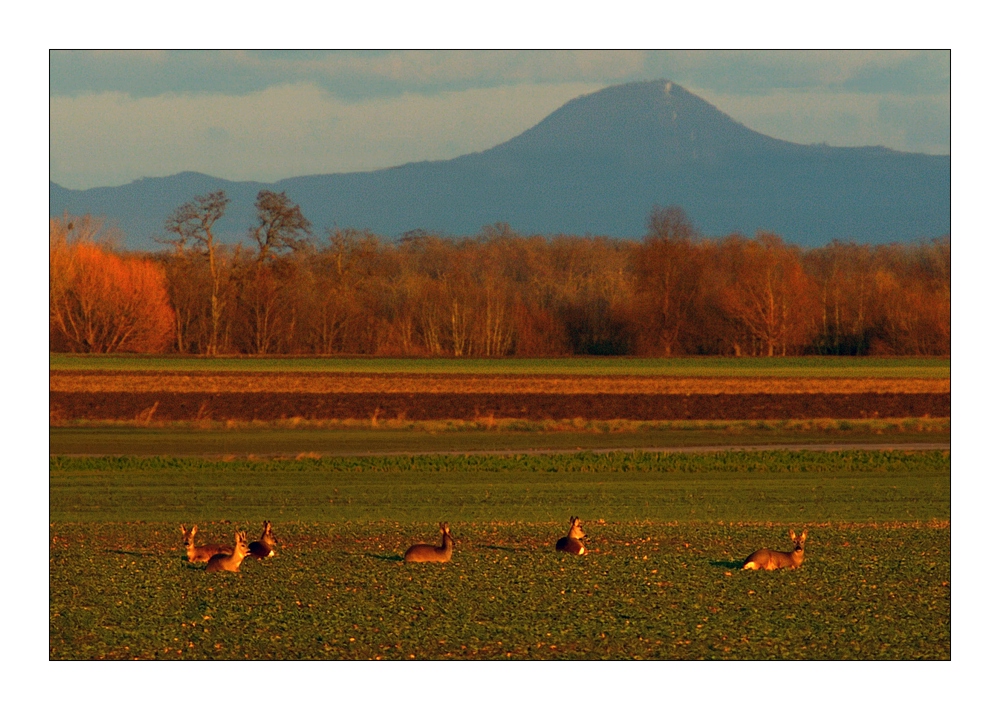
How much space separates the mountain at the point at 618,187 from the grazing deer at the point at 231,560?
28.4 ft

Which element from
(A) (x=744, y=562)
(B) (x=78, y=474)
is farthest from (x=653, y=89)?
(A) (x=744, y=562)

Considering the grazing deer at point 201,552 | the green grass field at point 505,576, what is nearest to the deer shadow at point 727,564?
the green grass field at point 505,576

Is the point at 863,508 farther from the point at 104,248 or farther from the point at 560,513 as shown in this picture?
the point at 104,248

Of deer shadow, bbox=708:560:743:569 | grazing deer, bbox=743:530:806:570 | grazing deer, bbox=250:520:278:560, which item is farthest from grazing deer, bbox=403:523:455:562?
grazing deer, bbox=743:530:806:570

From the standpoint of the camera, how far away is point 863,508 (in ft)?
55.8

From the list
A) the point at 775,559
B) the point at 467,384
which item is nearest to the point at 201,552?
the point at 775,559

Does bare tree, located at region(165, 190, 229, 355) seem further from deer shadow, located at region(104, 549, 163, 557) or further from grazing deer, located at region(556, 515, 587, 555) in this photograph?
grazing deer, located at region(556, 515, 587, 555)

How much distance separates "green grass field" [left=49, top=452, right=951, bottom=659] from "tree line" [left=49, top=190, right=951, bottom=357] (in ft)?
38.0

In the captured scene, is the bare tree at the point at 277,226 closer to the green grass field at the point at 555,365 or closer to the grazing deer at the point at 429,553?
the green grass field at the point at 555,365

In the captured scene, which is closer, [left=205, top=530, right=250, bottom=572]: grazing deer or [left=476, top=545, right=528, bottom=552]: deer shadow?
[left=205, top=530, right=250, bottom=572]: grazing deer

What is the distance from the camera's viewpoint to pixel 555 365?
4597cm

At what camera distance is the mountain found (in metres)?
27.8

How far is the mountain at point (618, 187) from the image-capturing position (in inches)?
1096

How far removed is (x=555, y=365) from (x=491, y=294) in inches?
151
